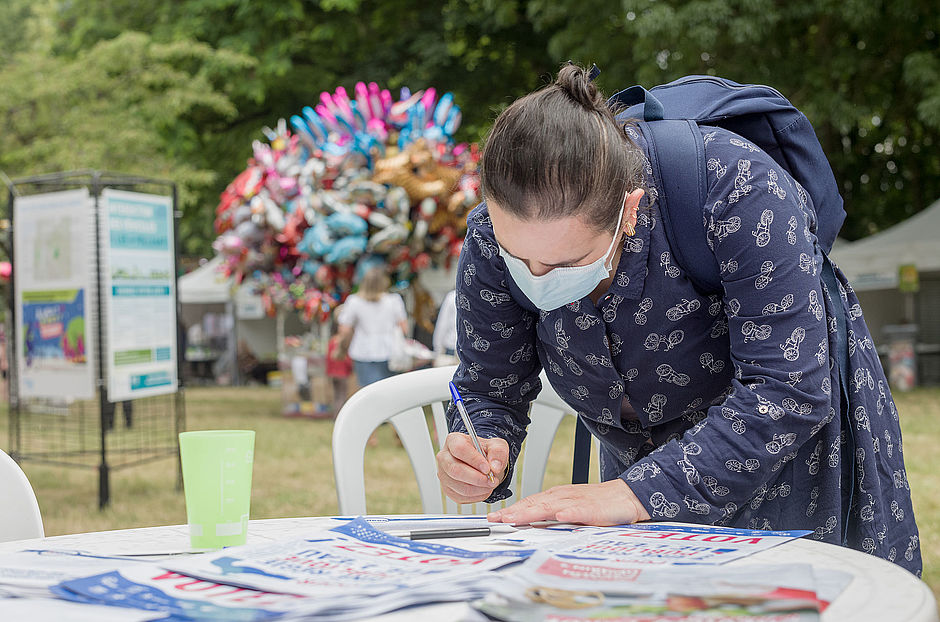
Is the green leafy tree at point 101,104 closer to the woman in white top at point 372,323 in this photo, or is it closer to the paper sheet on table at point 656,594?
the woman in white top at point 372,323

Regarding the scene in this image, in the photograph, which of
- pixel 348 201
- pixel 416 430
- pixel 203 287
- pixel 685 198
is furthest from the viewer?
pixel 203 287

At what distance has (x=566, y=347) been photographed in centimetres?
176

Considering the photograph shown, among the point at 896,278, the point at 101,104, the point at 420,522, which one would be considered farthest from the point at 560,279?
the point at 896,278

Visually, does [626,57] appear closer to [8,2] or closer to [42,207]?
[42,207]

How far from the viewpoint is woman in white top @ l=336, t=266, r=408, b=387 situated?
8633 mm

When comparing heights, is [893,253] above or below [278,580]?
above

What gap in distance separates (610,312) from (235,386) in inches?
682

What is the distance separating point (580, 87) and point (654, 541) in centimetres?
71

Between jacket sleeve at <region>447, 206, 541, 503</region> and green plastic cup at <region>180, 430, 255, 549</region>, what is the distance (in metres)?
0.54

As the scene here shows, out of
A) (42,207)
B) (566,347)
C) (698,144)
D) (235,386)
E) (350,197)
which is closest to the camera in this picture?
(698,144)

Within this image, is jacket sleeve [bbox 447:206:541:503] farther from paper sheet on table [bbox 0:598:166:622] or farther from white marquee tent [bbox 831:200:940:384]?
white marquee tent [bbox 831:200:940:384]

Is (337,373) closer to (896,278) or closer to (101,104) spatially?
(101,104)

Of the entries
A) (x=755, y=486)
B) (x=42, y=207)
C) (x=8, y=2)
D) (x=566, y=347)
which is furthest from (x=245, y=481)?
(x=8, y=2)

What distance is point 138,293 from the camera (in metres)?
6.45
